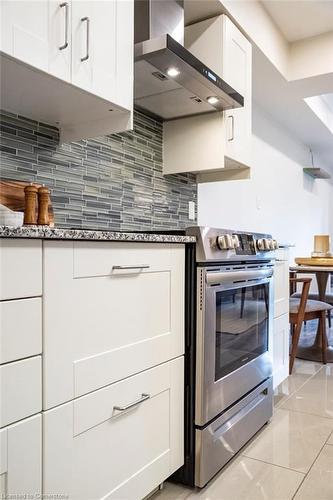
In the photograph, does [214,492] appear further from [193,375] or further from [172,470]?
[193,375]

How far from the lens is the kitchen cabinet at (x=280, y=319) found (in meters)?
2.43

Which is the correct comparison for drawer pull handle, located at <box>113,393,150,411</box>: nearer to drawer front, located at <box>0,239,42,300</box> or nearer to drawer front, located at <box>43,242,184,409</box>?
drawer front, located at <box>43,242,184,409</box>

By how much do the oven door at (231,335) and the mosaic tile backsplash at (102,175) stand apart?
2.23ft

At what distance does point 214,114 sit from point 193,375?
1477mm

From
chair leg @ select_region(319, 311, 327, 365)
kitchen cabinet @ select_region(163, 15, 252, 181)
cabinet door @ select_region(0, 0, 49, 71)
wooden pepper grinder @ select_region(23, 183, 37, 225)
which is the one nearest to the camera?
cabinet door @ select_region(0, 0, 49, 71)

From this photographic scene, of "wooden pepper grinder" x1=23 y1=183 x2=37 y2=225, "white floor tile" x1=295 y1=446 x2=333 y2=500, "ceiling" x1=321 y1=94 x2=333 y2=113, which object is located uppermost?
"ceiling" x1=321 y1=94 x2=333 y2=113

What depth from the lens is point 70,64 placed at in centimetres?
130

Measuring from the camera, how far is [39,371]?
938 mm

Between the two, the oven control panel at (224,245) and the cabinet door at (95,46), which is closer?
Answer: the cabinet door at (95,46)

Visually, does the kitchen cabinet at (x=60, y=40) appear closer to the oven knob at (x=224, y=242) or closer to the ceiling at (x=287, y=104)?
the oven knob at (x=224, y=242)

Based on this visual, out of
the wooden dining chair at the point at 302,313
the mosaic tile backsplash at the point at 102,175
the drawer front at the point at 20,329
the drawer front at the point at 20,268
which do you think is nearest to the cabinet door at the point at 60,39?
the mosaic tile backsplash at the point at 102,175

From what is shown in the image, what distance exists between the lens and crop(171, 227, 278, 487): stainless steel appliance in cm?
147

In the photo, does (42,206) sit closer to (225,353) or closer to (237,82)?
(225,353)

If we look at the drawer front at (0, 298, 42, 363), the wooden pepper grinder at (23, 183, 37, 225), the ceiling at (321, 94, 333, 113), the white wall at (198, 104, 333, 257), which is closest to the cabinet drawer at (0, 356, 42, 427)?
the drawer front at (0, 298, 42, 363)
